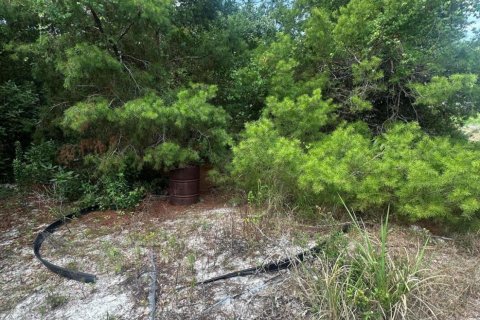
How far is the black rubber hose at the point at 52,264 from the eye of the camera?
8.83 feet

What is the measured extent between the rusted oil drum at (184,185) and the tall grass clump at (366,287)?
2.18m

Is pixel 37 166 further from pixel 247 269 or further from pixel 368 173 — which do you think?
pixel 368 173

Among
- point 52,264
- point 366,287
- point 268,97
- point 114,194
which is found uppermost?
point 268,97

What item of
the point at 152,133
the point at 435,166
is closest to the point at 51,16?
the point at 152,133

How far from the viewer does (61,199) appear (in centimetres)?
445

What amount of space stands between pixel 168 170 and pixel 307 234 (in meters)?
1.92

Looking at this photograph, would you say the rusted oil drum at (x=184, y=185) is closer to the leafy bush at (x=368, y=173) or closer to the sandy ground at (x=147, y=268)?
the sandy ground at (x=147, y=268)

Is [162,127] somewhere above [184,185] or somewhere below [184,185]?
above

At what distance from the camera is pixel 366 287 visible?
215 cm

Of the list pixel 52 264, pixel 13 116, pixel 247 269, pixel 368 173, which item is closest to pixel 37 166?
pixel 13 116

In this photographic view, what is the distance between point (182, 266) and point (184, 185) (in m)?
1.59

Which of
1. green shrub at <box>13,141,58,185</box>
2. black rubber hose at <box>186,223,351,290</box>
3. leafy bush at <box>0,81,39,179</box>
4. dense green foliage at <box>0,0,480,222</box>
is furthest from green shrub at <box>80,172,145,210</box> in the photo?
leafy bush at <box>0,81,39,179</box>

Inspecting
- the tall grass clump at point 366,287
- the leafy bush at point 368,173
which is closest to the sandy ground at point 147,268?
the tall grass clump at point 366,287

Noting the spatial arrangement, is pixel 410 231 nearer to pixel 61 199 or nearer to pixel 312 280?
pixel 312 280
